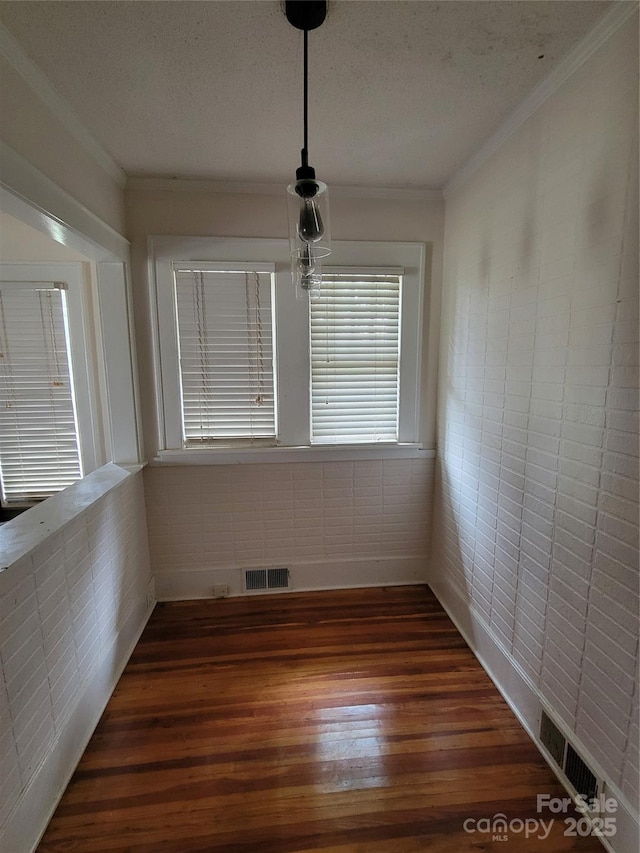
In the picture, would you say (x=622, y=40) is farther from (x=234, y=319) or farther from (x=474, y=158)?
(x=234, y=319)

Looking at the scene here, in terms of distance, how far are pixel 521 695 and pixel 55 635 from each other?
1.89 meters

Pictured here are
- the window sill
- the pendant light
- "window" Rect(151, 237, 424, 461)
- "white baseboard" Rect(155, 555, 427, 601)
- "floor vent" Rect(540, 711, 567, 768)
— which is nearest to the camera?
the pendant light

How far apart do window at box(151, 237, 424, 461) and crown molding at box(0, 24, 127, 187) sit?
1.37 ft

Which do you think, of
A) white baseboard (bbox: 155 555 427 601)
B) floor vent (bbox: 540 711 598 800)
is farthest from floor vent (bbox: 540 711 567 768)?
white baseboard (bbox: 155 555 427 601)

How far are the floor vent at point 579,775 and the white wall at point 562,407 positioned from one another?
0.06m

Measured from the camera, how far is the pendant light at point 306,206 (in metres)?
1.01

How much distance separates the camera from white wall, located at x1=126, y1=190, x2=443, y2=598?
6.79ft

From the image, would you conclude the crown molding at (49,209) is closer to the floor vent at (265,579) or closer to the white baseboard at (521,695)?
the floor vent at (265,579)

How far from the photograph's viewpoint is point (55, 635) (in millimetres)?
1304

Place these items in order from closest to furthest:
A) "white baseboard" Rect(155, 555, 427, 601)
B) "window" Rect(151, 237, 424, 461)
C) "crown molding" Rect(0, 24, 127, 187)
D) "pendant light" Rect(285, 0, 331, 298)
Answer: "pendant light" Rect(285, 0, 331, 298) < "crown molding" Rect(0, 24, 127, 187) < "window" Rect(151, 237, 424, 461) < "white baseboard" Rect(155, 555, 427, 601)

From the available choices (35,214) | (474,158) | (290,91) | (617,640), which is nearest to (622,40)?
(474,158)

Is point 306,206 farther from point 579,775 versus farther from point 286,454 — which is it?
point 579,775

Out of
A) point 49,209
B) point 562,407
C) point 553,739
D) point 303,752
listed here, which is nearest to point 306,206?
point 49,209

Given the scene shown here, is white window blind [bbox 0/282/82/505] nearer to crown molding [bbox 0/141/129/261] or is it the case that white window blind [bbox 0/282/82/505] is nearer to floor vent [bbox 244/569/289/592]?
crown molding [bbox 0/141/129/261]
